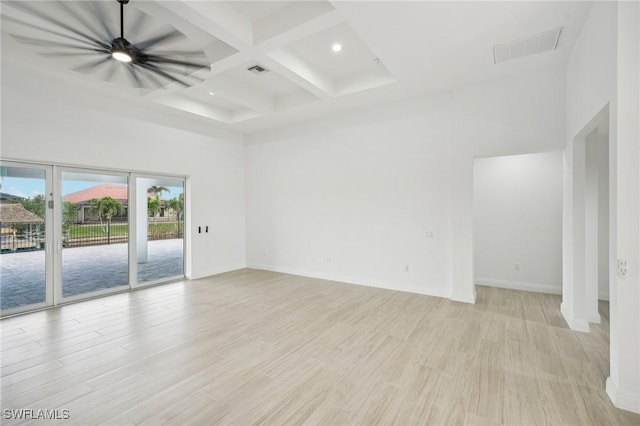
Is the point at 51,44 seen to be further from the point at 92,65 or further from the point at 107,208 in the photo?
the point at 107,208

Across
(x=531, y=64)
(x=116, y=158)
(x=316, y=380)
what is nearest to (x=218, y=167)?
(x=116, y=158)

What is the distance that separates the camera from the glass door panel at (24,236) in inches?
163

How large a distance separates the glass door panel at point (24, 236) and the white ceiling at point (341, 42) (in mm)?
1639

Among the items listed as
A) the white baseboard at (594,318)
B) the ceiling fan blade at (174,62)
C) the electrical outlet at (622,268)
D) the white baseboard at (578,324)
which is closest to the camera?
the electrical outlet at (622,268)

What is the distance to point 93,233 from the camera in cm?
505

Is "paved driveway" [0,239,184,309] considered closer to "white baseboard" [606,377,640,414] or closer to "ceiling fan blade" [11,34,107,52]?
"ceiling fan blade" [11,34,107,52]

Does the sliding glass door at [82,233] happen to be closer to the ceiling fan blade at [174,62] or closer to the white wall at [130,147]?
the white wall at [130,147]

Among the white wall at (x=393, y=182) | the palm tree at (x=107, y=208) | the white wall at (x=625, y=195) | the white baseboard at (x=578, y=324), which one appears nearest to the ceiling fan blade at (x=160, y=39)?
the white wall at (x=625, y=195)

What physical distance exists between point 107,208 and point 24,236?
1.17 m

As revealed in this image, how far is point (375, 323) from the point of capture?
153 inches

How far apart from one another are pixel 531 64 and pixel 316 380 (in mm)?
4950

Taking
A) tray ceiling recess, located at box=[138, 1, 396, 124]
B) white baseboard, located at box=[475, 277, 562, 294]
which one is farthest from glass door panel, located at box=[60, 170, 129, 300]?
white baseboard, located at box=[475, 277, 562, 294]

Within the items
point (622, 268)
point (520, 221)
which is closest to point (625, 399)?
point (622, 268)

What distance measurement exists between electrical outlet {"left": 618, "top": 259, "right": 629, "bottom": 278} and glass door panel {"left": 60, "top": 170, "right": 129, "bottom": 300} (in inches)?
270
